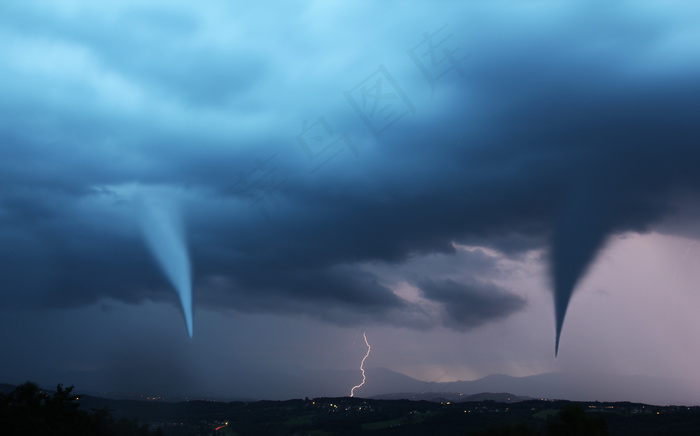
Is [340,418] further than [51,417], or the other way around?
[340,418]

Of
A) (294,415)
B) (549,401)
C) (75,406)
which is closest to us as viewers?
(75,406)

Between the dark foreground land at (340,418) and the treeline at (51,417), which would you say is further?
the dark foreground land at (340,418)

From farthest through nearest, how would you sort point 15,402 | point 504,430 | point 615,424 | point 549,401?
point 549,401
point 615,424
point 504,430
point 15,402

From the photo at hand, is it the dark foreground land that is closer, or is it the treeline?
the treeline

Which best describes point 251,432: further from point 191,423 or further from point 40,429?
point 40,429

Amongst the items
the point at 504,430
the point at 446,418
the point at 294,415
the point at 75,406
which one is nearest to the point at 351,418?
the point at 294,415
